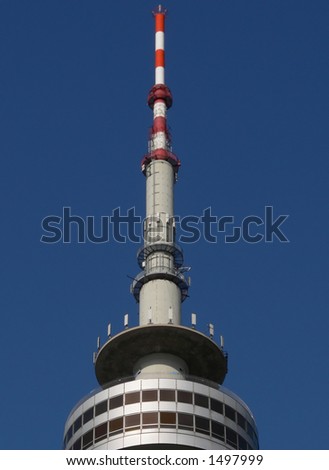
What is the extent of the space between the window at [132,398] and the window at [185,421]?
3252 mm

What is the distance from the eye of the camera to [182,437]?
3829 inches

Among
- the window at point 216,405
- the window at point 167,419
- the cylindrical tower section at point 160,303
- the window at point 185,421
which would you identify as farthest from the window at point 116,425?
the cylindrical tower section at point 160,303

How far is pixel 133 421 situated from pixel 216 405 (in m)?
6.44

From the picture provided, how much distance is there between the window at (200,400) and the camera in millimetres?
99438

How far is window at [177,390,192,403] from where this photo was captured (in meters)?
99.1

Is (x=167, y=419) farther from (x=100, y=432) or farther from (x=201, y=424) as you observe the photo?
(x=100, y=432)

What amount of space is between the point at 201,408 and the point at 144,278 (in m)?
13.7

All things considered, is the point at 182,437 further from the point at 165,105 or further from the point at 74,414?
the point at 165,105

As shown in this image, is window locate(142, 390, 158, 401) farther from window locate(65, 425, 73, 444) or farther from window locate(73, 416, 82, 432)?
window locate(65, 425, 73, 444)

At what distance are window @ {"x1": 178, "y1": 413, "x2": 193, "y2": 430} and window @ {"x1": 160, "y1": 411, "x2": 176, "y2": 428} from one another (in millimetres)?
452

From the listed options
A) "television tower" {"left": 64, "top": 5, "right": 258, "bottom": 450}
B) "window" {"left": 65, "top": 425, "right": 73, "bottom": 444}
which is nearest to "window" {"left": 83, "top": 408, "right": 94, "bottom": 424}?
"television tower" {"left": 64, "top": 5, "right": 258, "bottom": 450}

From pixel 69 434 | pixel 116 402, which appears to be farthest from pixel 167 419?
pixel 69 434
